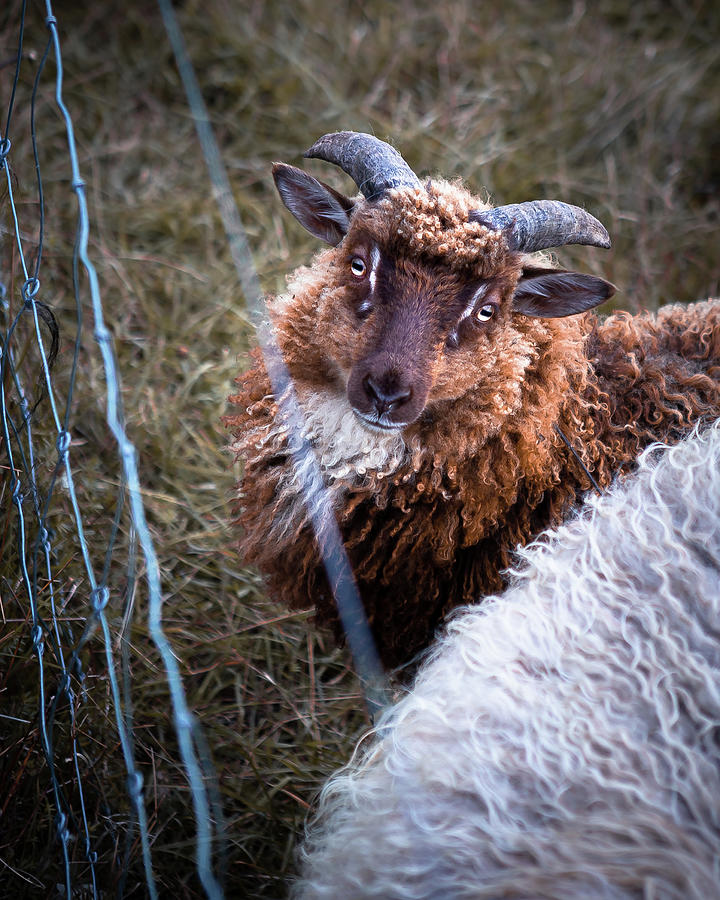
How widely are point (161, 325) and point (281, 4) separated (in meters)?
2.88

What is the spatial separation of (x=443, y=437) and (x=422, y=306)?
399mm

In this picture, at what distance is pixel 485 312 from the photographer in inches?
87.0

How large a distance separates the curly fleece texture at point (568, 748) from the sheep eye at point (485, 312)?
0.70m

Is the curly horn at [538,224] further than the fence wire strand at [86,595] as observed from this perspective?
Yes

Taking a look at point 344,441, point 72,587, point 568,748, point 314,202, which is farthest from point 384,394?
point 72,587

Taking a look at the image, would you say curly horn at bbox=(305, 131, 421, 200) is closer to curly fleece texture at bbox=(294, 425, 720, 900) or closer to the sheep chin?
the sheep chin

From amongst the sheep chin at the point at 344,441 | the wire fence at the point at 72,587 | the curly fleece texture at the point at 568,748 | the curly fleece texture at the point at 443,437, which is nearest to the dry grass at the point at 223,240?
the wire fence at the point at 72,587

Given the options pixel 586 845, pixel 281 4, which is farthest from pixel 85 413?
pixel 281 4

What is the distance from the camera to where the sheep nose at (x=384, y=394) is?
2.01 metres

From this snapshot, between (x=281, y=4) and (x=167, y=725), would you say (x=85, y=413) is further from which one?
(x=281, y=4)

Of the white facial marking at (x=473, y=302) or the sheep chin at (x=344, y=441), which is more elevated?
the white facial marking at (x=473, y=302)

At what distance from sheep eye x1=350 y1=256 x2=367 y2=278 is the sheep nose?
0.37m

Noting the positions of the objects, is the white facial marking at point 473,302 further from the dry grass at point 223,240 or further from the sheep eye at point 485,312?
the dry grass at point 223,240

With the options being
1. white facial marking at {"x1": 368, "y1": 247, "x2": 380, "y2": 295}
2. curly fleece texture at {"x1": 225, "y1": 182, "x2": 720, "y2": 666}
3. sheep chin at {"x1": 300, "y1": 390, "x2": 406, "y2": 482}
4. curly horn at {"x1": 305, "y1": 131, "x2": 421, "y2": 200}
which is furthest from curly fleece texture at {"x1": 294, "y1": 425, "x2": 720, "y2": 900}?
curly horn at {"x1": 305, "y1": 131, "x2": 421, "y2": 200}
